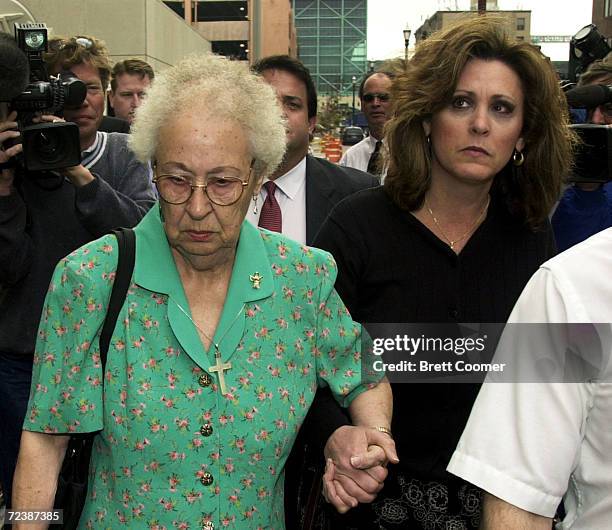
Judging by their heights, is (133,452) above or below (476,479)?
below

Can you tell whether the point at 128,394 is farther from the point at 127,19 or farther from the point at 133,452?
the point at 127,19

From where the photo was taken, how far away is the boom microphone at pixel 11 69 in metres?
2.92

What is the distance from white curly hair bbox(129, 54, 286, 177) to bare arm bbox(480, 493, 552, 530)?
1076 millimetres

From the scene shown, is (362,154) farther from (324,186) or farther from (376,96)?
(324,186)

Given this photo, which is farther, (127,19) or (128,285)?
(127,19)

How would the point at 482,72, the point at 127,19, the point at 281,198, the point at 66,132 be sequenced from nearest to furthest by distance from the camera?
the point at 482,72 < the point at 66,132 < the point at 281,198 < the point at 127,19

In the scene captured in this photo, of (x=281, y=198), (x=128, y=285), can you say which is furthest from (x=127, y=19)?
(x=128, y=285)

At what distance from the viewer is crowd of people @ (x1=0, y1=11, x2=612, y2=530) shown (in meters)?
1.38

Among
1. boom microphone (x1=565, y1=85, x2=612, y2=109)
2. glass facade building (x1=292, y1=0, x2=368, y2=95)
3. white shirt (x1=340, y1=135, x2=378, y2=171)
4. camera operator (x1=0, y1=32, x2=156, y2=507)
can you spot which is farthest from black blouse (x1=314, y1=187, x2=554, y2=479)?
glass facade building (x1=292, y1=0, x2=368, y2=95)

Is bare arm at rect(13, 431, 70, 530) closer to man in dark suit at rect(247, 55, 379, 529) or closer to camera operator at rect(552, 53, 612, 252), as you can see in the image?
man in dark suit at rect(247, 55, 379, 529)

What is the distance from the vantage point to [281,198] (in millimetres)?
3705

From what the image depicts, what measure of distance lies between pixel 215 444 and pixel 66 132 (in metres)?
1.62

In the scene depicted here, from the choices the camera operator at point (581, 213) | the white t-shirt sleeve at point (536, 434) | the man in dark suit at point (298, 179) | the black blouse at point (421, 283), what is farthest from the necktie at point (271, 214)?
the white t-shirt sleeve at point (536, 434)

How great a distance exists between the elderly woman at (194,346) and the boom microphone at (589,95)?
1.44 meters
